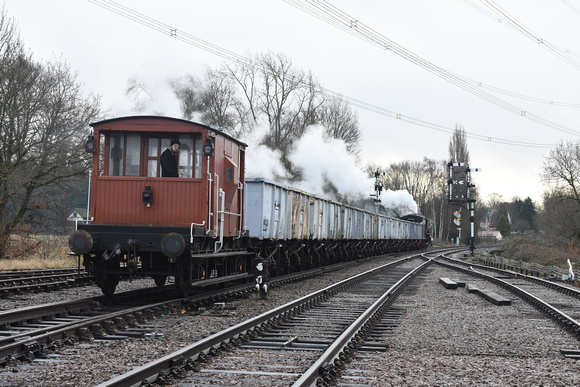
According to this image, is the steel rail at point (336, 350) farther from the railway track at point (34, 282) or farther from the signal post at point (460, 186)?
the signal post at point (460, 186)

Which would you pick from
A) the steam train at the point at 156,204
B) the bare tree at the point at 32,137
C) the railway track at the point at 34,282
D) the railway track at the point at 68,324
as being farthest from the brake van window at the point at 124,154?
the bare tree at the point at 32,137

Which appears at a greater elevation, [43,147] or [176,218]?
[43,147]

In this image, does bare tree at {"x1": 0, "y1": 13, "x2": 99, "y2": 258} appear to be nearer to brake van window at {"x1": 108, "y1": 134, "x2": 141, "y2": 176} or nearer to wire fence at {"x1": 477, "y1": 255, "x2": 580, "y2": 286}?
brake van window at {"x1": 108, "y1": 134, "x2": 141, "y2": 176}

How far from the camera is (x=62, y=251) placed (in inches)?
1054

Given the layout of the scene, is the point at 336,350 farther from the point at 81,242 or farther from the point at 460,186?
the point at 460,186

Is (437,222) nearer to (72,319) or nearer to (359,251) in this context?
(359,251)

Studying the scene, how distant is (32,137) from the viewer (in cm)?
2433

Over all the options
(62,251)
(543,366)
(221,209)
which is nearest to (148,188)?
(221,209)

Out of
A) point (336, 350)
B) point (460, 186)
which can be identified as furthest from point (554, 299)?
point (460, 186)

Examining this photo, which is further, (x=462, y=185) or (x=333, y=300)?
(x=462, y=185)

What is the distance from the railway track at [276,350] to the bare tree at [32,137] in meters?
15.4

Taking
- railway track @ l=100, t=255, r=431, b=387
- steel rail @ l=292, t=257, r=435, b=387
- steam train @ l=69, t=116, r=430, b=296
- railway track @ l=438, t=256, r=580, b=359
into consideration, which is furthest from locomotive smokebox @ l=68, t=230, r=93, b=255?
railway track @ l=438, t=256, r=580, b=359

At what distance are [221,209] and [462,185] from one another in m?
40.2

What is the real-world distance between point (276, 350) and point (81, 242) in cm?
→ 445
